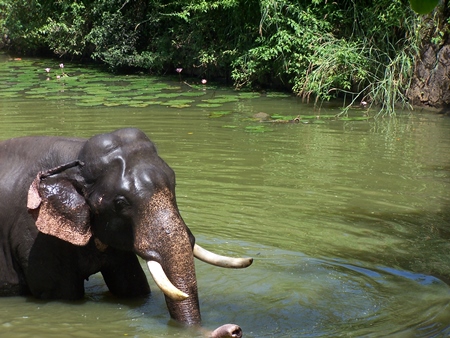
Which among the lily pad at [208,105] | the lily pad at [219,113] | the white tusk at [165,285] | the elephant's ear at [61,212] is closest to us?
the white tusk at [165,285]

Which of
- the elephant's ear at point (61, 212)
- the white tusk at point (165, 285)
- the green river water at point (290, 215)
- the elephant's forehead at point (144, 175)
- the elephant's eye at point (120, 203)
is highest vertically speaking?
the elephant's forehead at point (144, 175)

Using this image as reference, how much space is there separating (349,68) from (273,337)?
39.6 feet

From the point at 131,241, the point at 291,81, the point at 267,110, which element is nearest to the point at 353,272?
the point at 131,241

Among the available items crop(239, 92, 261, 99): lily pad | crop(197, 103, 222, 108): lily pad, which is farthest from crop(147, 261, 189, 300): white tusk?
crop(239, 92, 261, 99): lily pad

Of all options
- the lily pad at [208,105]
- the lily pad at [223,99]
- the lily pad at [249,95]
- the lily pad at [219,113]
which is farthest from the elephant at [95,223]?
the lily pad at [249,95]

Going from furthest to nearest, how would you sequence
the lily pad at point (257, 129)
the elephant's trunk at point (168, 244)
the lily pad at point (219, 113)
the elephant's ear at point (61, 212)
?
1. the lily pad at point (219, 113)
2. the lily pad at point (257, 129)
3. the elephant's ear at point (61, 212)
4. the elephant's trunk at point (168, 244)

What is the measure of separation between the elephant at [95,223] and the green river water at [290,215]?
288 millimetres

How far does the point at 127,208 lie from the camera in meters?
5.64

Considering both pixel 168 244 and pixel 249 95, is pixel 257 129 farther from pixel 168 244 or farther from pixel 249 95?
pixel 168 244

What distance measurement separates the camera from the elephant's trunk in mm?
5398

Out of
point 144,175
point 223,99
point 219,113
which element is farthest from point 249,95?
point 144,175

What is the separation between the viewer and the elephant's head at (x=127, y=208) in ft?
17.8

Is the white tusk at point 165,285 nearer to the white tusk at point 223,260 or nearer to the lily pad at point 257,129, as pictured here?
the white tusk at point 223,260

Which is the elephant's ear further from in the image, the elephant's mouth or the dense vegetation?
the dense vegetation
